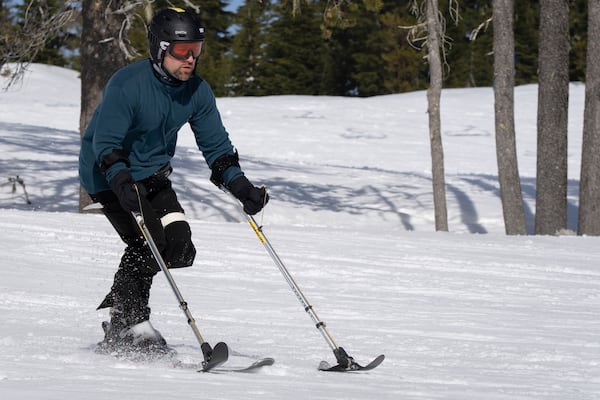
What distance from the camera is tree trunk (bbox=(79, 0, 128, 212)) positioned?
13289 mm

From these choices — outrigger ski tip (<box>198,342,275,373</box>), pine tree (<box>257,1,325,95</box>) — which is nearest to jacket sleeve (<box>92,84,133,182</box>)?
outrigger ski tip (<box>198,342,275,373</box>)

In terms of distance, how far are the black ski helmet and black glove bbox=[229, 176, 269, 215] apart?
0.80 m

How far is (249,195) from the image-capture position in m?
5.28

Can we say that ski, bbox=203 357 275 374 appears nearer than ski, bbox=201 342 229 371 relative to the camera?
No

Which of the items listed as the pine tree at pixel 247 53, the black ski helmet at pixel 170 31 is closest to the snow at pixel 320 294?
the black ski helmet at pixel 170 31

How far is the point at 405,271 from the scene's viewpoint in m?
9.88

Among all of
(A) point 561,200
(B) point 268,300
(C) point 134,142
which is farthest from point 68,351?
(A) point 561,200

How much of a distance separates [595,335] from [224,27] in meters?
50.3

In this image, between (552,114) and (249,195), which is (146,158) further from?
(552,114)

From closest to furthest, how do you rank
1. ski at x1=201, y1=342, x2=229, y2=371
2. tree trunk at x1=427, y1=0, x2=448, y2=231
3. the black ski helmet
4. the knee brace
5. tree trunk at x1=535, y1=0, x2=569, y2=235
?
ski at x1=201, y1=342, x2=229, y2=371, the black ski helmet, the knee brace, tree trunk at x1=535, y1=0, x2=569, y2=235, tree trunk at x1=427, y1=0, x2=448, y2=231

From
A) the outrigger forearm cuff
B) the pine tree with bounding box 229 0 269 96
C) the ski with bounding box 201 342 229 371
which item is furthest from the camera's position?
the pine tree with bounding box 229 0 269 96

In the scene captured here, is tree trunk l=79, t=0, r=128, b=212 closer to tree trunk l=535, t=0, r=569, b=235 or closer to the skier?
tree trunk l=535, t=0, r=569, b=235

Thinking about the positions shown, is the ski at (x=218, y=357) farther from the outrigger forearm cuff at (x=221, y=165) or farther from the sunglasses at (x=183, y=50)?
the sunglasses at (x=183, y=50)

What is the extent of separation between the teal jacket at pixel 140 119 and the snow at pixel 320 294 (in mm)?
963
